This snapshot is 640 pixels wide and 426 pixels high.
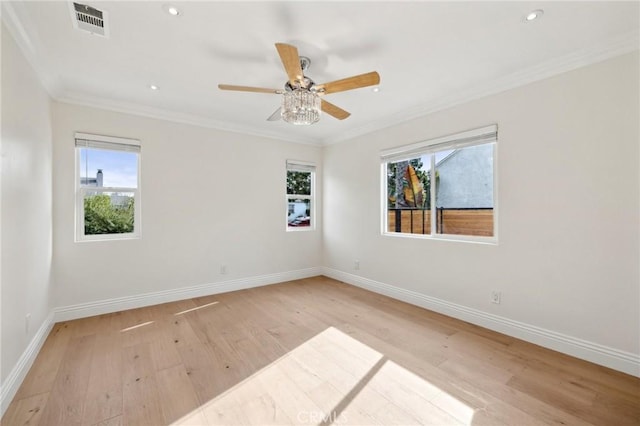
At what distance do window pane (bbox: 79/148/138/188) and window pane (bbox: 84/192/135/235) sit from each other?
0.14 metres

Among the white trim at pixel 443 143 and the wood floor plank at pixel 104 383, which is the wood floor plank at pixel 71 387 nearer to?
the wood floor plank at pixel 104 383

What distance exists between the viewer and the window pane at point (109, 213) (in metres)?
3.26

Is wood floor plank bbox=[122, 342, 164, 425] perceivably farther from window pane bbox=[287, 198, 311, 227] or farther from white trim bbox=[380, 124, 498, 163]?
white trim bbox=[380, 124, 498, 163]

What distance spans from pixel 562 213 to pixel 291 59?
2598 mm

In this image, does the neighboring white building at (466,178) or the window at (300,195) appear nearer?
the neighboring white building at (466,178)

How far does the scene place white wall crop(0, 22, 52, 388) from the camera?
1800 mm

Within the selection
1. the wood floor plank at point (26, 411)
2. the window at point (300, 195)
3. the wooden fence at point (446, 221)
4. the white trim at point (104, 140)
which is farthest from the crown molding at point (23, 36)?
the wooden fence at point (446, 221)

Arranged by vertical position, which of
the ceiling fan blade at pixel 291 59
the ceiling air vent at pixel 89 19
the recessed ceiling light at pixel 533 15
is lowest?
the ceiling fan blade at pixel 291 59

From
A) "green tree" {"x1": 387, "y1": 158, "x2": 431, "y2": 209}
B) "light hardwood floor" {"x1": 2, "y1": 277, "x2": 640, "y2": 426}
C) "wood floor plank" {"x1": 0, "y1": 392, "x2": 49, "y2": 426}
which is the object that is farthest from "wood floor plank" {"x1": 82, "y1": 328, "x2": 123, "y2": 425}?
"green tree" {"x1": 387, "y1": 158, "x2": 431, "y2": 209}

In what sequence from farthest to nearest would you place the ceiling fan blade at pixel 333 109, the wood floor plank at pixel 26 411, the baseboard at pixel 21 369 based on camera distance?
the ceiling fan blade at pixel 333 109 < the baseboard at pixel 21 369 < the wood floor plank at pixel 26 411

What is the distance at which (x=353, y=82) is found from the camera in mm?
2088

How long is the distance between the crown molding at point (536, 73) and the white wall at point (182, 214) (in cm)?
221

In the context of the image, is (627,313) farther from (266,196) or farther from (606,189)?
(266,196)

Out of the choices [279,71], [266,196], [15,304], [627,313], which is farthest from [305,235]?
[627,313]
